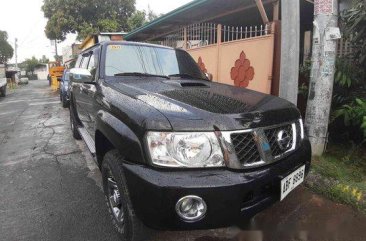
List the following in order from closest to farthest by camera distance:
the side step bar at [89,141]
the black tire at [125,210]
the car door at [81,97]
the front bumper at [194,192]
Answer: the front bumper at [194,192], the black tire at [125,210], the side step bar at [89,141], the car door at [81,97]

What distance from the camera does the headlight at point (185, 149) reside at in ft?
6.89

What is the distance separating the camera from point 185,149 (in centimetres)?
211

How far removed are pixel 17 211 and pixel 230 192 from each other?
2.40m

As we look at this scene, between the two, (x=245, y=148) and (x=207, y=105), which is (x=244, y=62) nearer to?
(x=207, y=105)

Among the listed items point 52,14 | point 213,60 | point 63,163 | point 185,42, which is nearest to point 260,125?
point 63,163

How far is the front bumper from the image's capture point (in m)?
2.02

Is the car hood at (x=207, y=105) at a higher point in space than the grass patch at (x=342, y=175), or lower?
higher

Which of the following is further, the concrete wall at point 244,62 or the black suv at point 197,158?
the concrete wall at point 244,62

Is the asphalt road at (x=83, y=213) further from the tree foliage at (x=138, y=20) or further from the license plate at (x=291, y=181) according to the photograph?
the tree foliage at (x=138, y=20)

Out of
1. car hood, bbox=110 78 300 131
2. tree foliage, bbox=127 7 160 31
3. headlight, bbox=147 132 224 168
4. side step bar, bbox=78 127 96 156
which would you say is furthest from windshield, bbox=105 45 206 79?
tree foliage, bbox=127 7 160 31

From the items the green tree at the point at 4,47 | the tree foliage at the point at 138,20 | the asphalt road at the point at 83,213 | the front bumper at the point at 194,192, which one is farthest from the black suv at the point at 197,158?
the green tree at the point at 4,47

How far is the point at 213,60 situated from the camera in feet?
24.8

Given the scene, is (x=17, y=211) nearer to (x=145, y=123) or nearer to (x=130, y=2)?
(x=145, y=123)

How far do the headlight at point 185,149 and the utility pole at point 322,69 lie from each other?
251 centimetres
